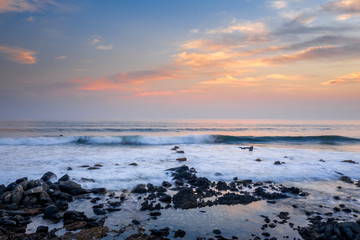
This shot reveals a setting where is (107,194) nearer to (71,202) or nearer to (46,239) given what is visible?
(71,202)

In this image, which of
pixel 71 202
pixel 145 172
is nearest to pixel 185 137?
pixel 145 172

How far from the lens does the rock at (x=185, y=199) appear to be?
759 cm

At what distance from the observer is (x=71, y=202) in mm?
7969

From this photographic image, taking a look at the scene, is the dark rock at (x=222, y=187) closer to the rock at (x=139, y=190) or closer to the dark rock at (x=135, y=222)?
the rock at (x=139, y=190)

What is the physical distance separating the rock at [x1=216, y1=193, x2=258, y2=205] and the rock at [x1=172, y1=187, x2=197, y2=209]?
0.96 meters

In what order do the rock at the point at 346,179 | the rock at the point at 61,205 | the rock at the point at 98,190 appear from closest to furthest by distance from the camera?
the rock at the point at 61,205 → the rock at the point at 98,190 → the rock at the point at 346,179

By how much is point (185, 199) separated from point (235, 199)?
189cm

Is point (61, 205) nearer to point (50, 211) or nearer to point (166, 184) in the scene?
point (50, 211)

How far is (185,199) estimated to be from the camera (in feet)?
26.6

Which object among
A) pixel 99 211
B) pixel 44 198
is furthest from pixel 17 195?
pixel 99 211

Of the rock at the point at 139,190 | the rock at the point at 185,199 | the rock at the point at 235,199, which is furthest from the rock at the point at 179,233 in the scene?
the rock at the point at 139,190

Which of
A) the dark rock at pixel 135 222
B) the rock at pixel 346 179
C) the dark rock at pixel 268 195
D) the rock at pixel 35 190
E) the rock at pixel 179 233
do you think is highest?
the rock at pixel 35 190

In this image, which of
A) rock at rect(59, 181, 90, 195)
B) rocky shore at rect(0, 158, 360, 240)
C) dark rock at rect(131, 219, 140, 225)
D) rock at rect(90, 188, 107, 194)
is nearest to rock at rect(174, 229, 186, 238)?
rocky shore at rect(0, 158, 360, 240)

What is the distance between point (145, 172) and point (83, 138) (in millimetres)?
24815
